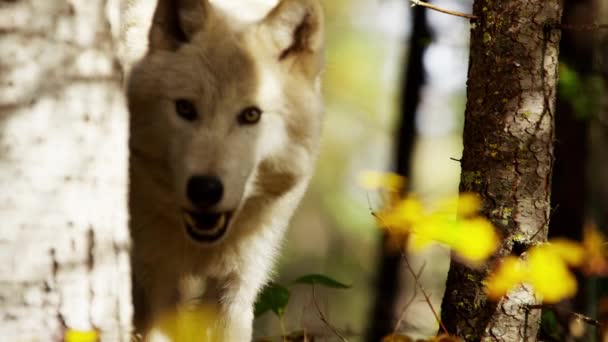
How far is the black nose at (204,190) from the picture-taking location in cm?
317

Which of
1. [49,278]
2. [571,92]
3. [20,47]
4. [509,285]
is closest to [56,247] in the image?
[49,278]

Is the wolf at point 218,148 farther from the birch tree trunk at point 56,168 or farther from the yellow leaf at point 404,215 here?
the birch tree trunk at point 56,168

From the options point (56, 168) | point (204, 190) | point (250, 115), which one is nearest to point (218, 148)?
point (204, 190)

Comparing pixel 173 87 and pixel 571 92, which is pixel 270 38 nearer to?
pixel 173 87

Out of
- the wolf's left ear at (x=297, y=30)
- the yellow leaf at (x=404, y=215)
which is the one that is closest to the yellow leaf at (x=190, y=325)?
the yellow leaf at (x=404, y=215)

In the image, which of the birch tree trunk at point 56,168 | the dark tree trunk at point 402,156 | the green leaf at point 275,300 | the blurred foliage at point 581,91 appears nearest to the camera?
the birch tree trunk at point 56,168

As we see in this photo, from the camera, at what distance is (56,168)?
2.11m

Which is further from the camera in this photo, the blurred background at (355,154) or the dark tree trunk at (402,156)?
the blurred background at (355,154)

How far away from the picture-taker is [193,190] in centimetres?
318

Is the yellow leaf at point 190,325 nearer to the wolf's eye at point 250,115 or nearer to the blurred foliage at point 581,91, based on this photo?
the wolf's eye at point 250,115

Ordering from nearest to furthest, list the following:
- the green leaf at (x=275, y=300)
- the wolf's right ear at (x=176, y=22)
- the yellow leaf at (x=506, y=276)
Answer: the yellow leaf at (x=506, y=276) → the wolf's right ear at (x=176, y=22) → the green leaf at (x=275, y=300)

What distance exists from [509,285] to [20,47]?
2.10 metres

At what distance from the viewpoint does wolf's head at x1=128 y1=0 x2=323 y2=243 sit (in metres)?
3.30

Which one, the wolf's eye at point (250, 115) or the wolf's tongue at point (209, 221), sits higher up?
the wolf's eye at point (250, 115)
